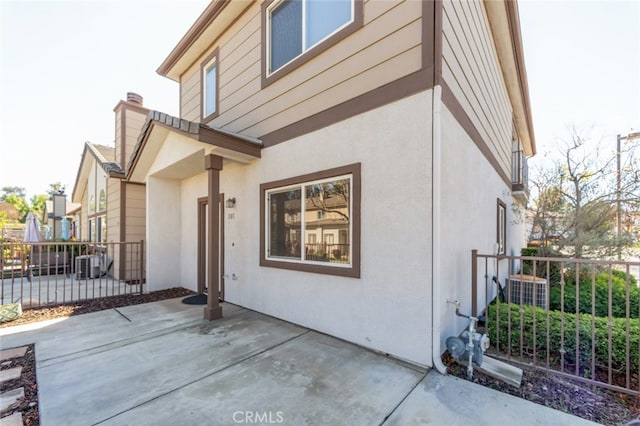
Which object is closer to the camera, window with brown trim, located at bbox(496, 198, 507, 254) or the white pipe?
the white pipe

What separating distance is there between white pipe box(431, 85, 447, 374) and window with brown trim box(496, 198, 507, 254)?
5241mm

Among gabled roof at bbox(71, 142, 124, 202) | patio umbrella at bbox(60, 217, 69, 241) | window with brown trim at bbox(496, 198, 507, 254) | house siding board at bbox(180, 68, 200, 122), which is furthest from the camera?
patio umbrella at bbox(60, 217, 69, 241)

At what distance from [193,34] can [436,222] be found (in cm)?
735

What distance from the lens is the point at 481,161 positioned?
5.45 metres

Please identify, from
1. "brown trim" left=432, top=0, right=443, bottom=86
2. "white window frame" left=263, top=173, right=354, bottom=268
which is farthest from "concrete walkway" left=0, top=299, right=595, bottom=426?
"brown trim" left=432, top=0, right=443, bottom=86

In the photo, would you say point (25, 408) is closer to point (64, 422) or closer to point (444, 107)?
point (64, 422)

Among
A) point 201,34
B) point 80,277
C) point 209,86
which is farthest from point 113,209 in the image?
point 201,34

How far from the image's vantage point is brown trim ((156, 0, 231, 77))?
20.0 feet

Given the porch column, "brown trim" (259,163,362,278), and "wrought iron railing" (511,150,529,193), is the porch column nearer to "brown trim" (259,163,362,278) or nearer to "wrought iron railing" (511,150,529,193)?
"brown trim" (259,163,362,278)

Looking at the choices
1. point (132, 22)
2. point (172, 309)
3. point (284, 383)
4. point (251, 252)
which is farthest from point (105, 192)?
point (284, 383)

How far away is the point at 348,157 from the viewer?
396cm

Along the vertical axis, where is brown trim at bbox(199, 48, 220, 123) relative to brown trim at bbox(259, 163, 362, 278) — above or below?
above

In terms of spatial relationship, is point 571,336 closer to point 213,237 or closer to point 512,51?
point 213,237

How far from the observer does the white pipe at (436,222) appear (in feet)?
10.2
